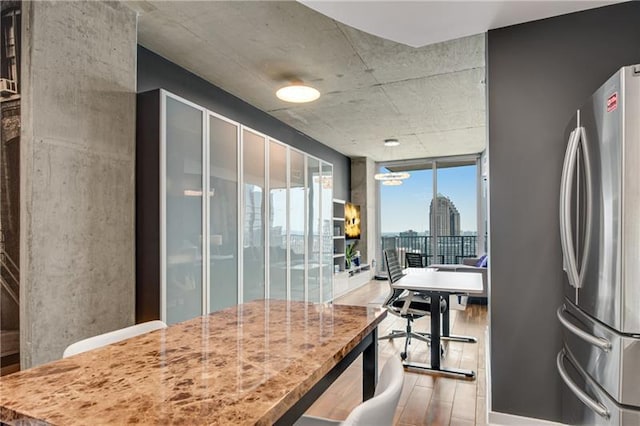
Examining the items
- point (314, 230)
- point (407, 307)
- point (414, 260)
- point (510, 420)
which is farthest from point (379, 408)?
point (414, 260)

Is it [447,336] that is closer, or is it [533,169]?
[533,169]

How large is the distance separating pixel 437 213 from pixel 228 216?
621 cm

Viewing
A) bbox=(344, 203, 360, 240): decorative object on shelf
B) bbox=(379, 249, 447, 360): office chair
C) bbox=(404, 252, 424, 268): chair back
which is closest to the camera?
bbox=(379, 249, 447, 360): office chair

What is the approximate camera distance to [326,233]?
18.7ft

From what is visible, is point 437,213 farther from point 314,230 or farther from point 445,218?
point 314,230

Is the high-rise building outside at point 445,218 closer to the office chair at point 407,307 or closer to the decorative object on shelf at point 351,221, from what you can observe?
the decorative object on shelf at point 351,221

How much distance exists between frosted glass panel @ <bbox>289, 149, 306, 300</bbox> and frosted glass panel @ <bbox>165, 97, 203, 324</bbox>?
5.70 ft

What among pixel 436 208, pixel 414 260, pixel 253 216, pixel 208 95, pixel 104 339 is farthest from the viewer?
pixel 436 208

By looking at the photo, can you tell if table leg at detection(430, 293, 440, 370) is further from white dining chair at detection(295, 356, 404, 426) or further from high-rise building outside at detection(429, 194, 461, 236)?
high-rise building outside at detection(429, 194, 461, 236)

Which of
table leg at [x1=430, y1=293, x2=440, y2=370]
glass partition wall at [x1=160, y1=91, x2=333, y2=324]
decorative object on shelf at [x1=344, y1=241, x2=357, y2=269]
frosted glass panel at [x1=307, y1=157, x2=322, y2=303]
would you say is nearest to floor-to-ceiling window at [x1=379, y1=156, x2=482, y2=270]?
decorative object on shelf at [x1=344, y1=241, x2=357, y2=269]

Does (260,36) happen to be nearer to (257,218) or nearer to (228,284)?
(257,218)

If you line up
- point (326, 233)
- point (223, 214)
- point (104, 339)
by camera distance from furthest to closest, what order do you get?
point (326, 233)
point (223, 214)
point (104, 339)

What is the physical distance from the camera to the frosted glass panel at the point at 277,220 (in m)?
4.18

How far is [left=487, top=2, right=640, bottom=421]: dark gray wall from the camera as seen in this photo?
2.15m
